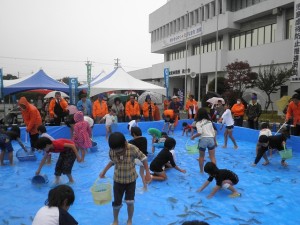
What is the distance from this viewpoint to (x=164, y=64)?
38.3 metres

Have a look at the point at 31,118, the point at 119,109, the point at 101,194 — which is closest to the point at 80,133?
the point at 31,118

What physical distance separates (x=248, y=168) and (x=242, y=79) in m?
13.4

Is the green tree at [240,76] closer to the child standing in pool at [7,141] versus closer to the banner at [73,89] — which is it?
the banner at [73,89]

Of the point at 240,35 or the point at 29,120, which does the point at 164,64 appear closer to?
the point at 240,35

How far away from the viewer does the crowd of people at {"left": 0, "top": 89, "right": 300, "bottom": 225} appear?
3.83 metres

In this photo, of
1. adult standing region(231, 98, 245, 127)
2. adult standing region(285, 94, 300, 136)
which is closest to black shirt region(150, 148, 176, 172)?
adult standing region(285, 94, 300, 136)

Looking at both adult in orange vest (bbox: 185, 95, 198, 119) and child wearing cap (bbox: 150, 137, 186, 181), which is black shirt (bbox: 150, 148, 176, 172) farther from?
adult in orange vest (bbox: 185, 95, 198, 119)

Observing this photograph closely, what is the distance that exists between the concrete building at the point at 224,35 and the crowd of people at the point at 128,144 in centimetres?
776

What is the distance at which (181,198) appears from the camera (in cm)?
544

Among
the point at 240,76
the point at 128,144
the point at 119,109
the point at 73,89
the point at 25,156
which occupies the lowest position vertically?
the point at 25,156

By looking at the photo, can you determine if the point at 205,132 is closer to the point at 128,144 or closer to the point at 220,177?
the point at 220,177

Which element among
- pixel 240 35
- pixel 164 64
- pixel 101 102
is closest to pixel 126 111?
pixel 101 102

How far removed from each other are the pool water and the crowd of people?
0.27 metres

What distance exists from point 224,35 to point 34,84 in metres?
18.5
